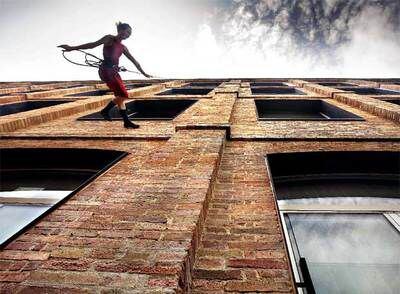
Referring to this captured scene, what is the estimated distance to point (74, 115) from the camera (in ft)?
23.2

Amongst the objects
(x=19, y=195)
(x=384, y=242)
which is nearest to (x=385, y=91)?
(x=384, y=242)

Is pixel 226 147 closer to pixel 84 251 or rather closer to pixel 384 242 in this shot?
pixel 384 242

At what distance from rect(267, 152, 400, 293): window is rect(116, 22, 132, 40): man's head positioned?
9.80 feet

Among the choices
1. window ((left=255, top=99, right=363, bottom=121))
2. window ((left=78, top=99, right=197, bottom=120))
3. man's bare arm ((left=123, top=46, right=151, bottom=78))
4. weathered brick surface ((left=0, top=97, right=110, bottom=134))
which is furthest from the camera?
window ((left=78, top=99, right=197, bottom=120))

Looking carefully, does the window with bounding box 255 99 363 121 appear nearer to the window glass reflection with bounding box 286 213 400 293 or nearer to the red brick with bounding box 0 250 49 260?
the window glass reflection with bounding box 286 213 400 293

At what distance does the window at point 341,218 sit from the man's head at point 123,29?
299 cm

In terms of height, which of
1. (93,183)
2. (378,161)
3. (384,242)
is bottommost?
(384,242)

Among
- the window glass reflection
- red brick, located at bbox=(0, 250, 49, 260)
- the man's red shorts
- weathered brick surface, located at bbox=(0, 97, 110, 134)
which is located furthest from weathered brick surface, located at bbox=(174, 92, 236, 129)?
weathered brick surface, located at bbox=(0, 97, 110, 134)

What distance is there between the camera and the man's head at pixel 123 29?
4488 mm

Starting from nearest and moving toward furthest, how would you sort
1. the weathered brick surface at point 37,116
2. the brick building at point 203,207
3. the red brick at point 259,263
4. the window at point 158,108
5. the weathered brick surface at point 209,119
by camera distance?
the brick building at point 203,207
the red brick at point 259,263
the weathered brick surface at point 209,119
the weathered brick surface at point 37,116
the window at point 158,108

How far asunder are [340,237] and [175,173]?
1.57m

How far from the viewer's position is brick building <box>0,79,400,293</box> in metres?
1.54

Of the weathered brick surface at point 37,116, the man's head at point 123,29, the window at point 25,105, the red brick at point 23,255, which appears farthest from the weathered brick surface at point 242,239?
the window at point 25,105

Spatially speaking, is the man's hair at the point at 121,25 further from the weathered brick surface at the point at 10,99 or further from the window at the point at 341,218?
the weathered brick surface at the point at 10,99
